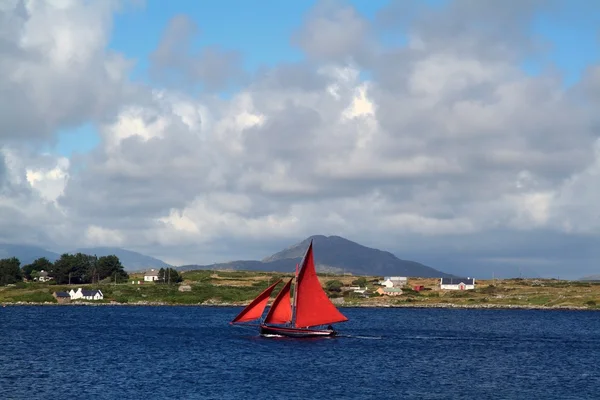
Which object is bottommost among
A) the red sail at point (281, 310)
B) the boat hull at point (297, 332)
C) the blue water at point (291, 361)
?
the blue water at point (291, 361)

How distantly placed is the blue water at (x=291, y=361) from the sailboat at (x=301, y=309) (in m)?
2.95

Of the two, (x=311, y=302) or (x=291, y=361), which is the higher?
(x=311, y=302)

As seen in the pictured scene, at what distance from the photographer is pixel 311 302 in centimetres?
10969

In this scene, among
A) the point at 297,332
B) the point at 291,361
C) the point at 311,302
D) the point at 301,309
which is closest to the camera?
the point at 291,361

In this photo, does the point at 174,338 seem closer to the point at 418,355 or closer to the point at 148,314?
the point at 418,355

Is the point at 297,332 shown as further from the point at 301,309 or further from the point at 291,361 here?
the point at 291,361

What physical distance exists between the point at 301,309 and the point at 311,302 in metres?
2.17

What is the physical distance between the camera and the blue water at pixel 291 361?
6756 centimetres

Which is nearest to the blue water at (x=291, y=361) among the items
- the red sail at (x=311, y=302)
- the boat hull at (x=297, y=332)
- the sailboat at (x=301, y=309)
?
the boat hull at (x=297, y=332)

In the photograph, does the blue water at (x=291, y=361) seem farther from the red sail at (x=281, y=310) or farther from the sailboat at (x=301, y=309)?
the red sail at (x=281, y=310)

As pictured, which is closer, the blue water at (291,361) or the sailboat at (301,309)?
the blue water at (291,361)

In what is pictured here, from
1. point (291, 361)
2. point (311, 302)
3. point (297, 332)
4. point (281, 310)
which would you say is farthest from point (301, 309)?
Result: point (291, 361)

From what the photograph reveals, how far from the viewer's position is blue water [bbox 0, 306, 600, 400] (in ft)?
222

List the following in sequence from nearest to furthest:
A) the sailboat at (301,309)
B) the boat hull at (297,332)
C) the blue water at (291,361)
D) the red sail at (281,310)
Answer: the blue water at (291,361) < the sailboat at (301,309) < the red sail at (281,310) < the boat hull at (297,332)
